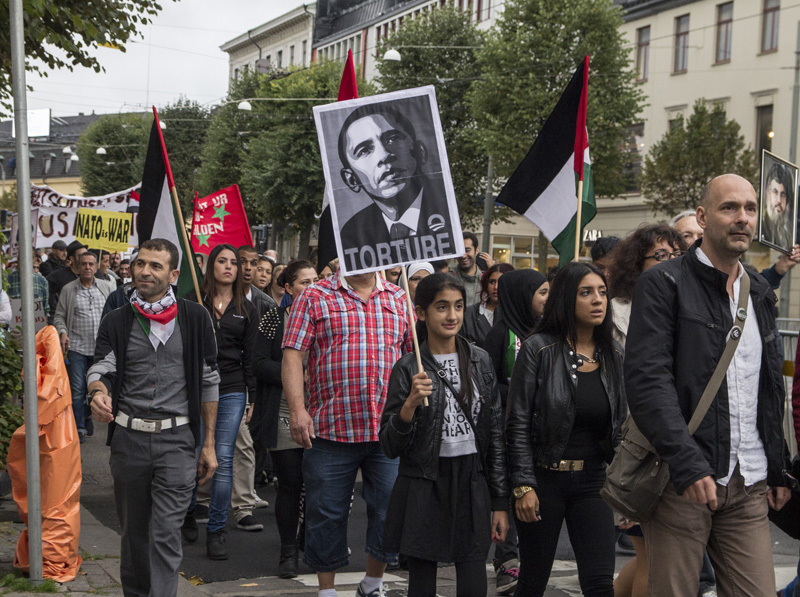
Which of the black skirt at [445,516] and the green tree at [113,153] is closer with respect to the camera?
the black skirt at [445,516]

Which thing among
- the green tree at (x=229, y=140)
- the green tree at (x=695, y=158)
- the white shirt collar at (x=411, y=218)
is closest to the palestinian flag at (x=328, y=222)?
the white shirt collar at (x=411, y=218)

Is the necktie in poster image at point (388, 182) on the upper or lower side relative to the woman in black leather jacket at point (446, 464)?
upper

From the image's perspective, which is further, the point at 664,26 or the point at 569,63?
the point at 664,26

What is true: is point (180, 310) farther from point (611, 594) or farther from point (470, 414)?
point (611, 594)

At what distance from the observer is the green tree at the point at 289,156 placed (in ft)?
160

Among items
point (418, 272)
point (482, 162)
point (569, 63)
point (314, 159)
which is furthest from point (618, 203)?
point (418, 272)

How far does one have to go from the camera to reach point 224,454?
24.0ft

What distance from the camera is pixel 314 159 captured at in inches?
1919

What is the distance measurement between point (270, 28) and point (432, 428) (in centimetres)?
7964

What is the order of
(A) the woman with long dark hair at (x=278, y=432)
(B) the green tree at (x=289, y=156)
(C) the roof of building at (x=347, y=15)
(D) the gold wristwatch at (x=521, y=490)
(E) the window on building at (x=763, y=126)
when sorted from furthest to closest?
1. (C) the roof of building at (x=347, y=15)
2. (B) the green tree at (x=289, y=156)
3. (E) the window on building at (x=763, y=126)
4. (A) the woman with long dark hair at (x=278, y=432)
5. (D) the gold wristwatch at (x=521, y=490)

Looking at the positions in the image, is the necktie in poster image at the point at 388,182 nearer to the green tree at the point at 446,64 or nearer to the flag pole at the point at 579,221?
the flag pole at the point at 579,221

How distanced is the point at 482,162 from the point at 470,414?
4001 cm

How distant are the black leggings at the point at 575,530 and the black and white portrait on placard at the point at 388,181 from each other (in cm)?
116

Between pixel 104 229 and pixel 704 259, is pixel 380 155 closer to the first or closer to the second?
pixel 704 259
